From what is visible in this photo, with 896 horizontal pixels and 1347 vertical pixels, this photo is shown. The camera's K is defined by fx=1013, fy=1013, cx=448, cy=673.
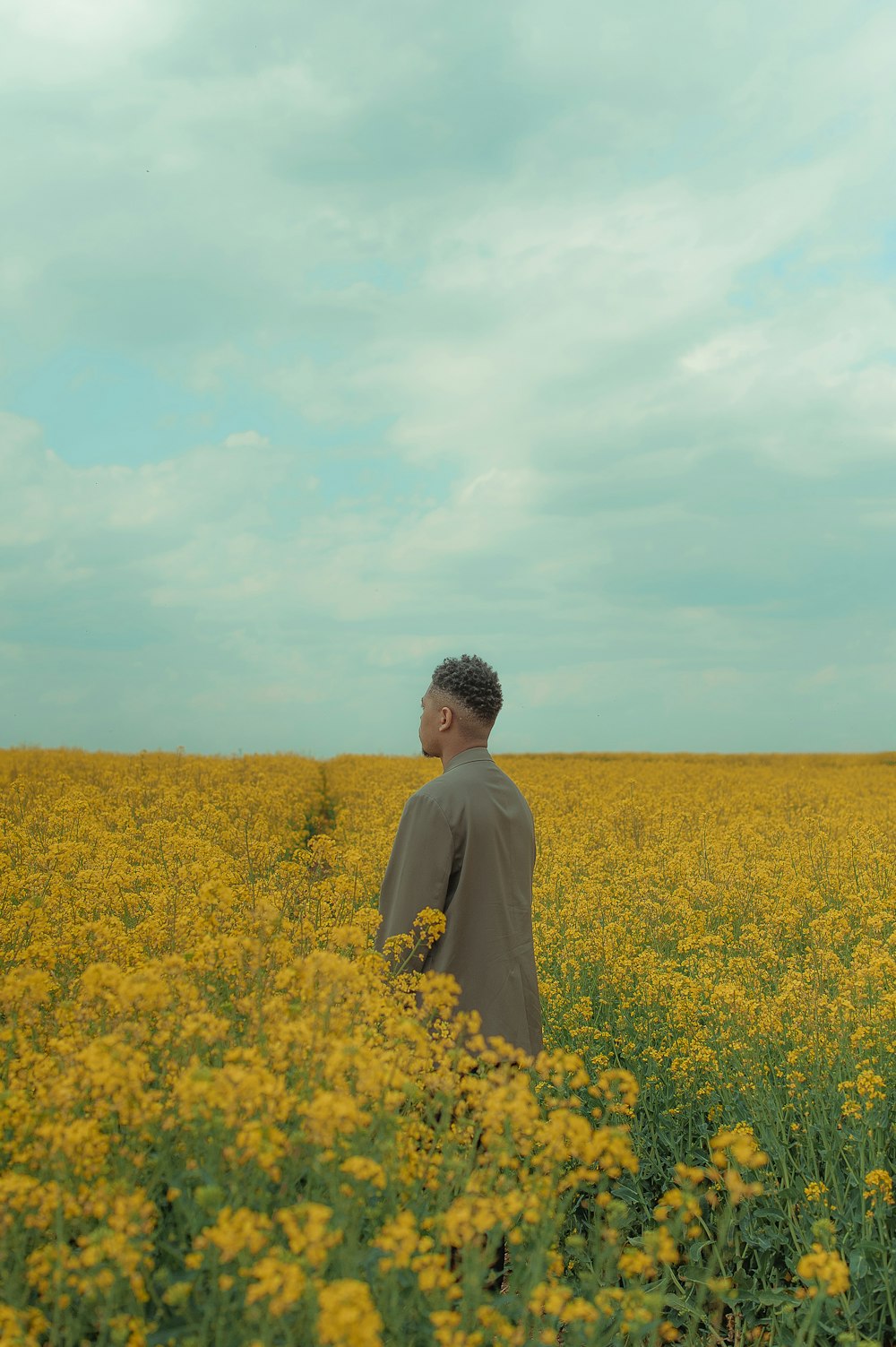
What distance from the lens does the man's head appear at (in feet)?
14.6

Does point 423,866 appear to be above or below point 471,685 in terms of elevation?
below

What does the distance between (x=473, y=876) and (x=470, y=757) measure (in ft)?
1.74

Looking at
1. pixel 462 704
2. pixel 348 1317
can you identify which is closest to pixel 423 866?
pixel 462 704

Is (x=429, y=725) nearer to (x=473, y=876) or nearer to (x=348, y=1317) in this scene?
(x=473, y=876)

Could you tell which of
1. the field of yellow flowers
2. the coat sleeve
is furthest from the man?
the field of yellow flowers

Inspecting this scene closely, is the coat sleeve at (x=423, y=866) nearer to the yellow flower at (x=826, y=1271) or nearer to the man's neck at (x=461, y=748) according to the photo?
the man's neck at (x=461, y=748)

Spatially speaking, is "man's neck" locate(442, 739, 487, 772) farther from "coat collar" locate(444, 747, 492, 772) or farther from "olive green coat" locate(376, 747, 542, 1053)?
"olive green coat" locate(376, 747, 542, 1053)

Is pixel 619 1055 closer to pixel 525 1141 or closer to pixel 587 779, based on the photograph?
pixel 525 1141

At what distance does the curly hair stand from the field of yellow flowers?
0.99m

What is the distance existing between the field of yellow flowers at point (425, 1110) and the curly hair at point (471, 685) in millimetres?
988

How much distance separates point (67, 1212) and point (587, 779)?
21.4m

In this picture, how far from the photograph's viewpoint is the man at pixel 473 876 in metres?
4.10

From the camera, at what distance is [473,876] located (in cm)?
418

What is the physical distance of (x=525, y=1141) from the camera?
2.74 m
